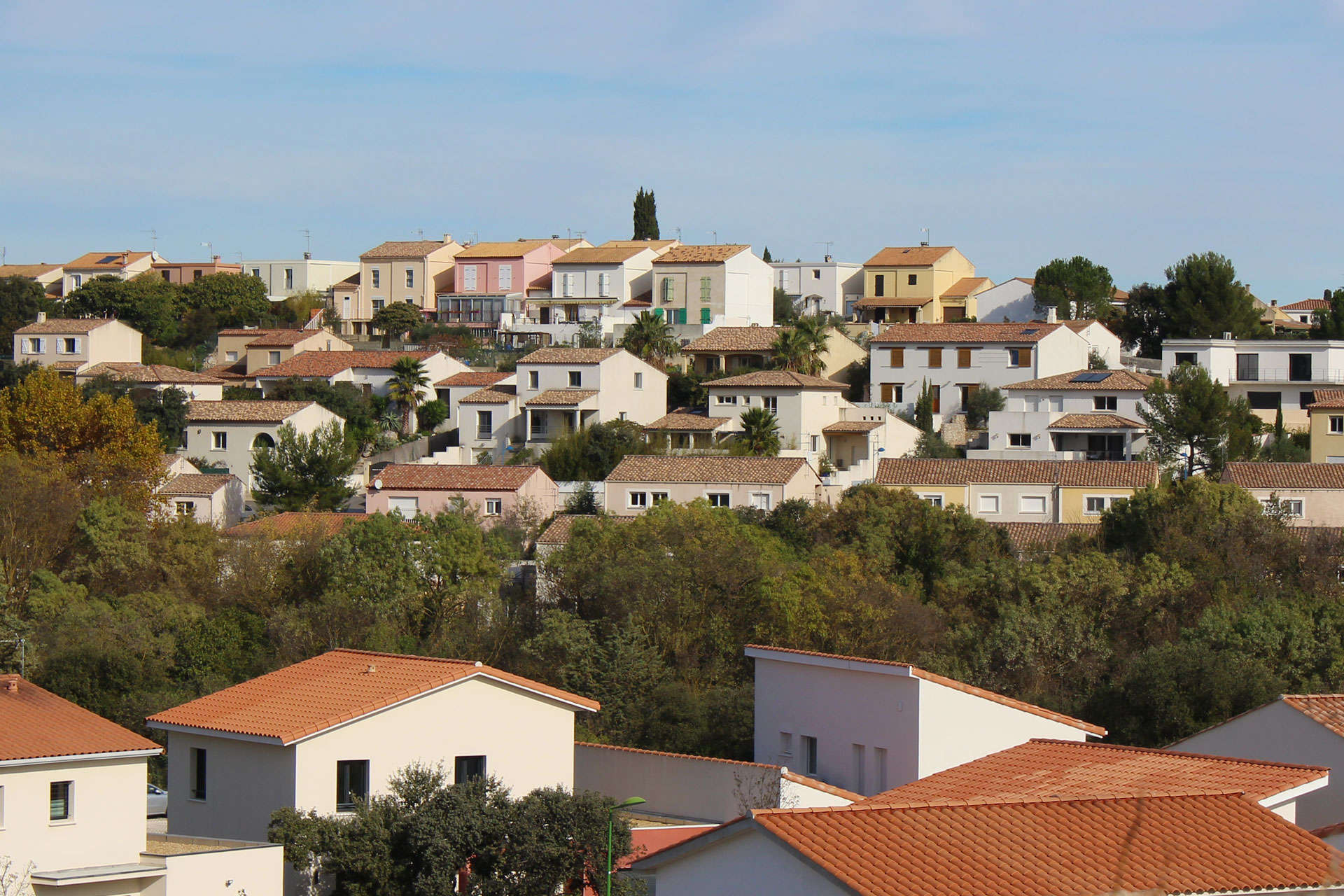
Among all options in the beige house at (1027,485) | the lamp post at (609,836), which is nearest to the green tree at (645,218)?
the beige house at (1027,485)

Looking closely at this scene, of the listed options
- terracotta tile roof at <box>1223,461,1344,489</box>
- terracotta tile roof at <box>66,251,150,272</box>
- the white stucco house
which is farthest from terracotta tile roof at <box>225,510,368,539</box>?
terracotta tile roof at <box>66,251,150,272</box>

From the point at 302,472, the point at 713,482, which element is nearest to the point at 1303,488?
the point at 713,482

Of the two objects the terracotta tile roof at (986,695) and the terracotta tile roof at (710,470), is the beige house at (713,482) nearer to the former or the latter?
the terracotta tile roof at (710,470)

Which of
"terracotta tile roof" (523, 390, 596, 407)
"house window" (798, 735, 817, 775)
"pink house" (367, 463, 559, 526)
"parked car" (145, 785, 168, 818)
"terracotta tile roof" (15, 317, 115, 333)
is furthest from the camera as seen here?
"terracotta tile roof" (15, 317, 115, 333)

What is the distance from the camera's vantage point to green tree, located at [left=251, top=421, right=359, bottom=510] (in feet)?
187

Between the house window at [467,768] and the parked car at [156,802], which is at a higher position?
the house window at [467,768]

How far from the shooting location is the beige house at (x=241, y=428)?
62531 mm

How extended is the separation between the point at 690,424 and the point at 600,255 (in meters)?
20.6

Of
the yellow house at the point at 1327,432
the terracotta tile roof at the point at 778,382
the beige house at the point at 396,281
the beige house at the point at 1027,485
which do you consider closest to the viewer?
the beige house at the point at 1027,485

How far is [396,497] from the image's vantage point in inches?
2183

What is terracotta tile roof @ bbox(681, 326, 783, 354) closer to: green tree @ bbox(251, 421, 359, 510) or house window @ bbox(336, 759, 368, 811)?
green tree @ bbox(251, 421, 359, 510)

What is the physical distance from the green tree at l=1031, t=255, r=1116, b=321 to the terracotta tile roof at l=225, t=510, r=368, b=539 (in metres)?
37.6

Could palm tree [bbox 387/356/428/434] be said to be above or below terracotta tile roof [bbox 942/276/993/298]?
below

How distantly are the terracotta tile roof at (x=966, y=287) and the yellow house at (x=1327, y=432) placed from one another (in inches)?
980
